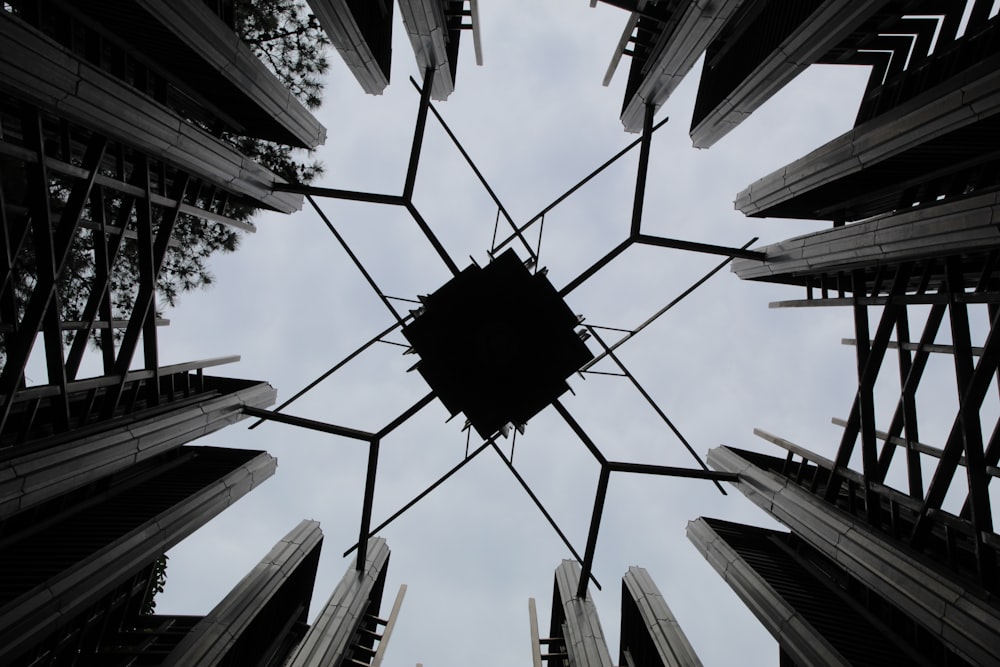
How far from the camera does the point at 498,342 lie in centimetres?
1070

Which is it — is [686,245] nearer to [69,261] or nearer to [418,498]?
[418,498]

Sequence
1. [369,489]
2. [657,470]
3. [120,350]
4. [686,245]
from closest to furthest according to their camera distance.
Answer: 1. [120,350]
2. [686,245]
3. [657,470]
4. [369,489]

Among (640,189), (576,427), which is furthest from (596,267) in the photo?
(576,427)

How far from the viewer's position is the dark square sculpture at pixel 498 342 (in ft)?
33.8

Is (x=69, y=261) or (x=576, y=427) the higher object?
(x=69, y=261)

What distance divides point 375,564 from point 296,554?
2.11 metres

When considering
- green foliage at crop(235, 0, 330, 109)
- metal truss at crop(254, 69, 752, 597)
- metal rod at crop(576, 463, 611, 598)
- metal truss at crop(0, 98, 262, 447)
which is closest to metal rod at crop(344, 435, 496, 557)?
metal truss at crop(254, 69, 752, 597)

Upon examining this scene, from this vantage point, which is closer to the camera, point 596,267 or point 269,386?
point 596,267

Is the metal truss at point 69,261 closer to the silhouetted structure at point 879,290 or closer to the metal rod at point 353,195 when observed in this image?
the metal rod at point 353,195

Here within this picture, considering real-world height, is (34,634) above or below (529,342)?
below

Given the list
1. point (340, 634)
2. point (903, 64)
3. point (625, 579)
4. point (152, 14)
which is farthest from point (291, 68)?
point (625, 579)

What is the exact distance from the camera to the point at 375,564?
46.4 ft

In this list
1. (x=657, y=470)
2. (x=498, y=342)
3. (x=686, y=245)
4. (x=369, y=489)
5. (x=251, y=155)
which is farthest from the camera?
(x=251, y=155)

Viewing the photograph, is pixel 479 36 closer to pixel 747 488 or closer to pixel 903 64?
pixel 903 64
